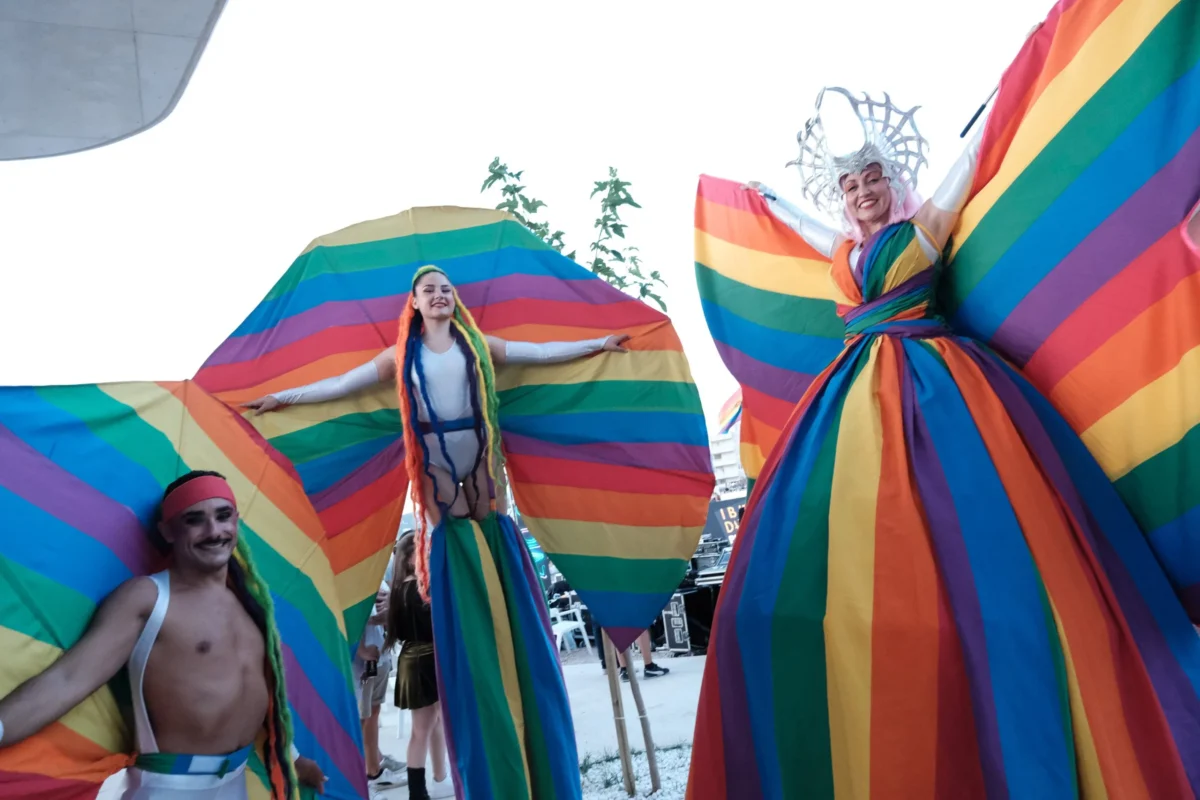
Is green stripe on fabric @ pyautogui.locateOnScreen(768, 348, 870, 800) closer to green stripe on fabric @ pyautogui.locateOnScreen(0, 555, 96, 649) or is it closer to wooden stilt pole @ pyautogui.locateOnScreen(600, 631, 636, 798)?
green stripe on fabric @ pyautogui.locateOnScreen(0, 555, 96, 649)

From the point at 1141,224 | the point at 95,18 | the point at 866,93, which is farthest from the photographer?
the point at 95,18

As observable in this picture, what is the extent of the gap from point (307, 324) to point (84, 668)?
1.67m

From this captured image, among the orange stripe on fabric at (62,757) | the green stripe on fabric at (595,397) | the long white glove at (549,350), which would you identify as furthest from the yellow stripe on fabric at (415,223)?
the orange stripe on fabric at (62,757)

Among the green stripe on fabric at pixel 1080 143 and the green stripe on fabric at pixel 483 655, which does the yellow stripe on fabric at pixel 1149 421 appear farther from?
the green stripe on fabric at pixel 483 655

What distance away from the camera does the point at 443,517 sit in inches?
110

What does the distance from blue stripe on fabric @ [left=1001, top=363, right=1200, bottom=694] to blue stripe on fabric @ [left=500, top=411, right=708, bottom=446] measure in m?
1.38

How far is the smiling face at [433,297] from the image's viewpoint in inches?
112

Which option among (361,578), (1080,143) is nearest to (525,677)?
(361,578)

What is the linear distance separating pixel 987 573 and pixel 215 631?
1374 millimetres

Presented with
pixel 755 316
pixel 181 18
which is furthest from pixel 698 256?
pixel 181 18

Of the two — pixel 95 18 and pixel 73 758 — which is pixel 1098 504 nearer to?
pixel 73 758

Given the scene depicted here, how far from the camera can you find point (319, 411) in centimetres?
288

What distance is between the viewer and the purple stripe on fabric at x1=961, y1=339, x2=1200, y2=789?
1536mm

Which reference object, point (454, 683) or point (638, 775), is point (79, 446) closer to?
point (454, 683)
